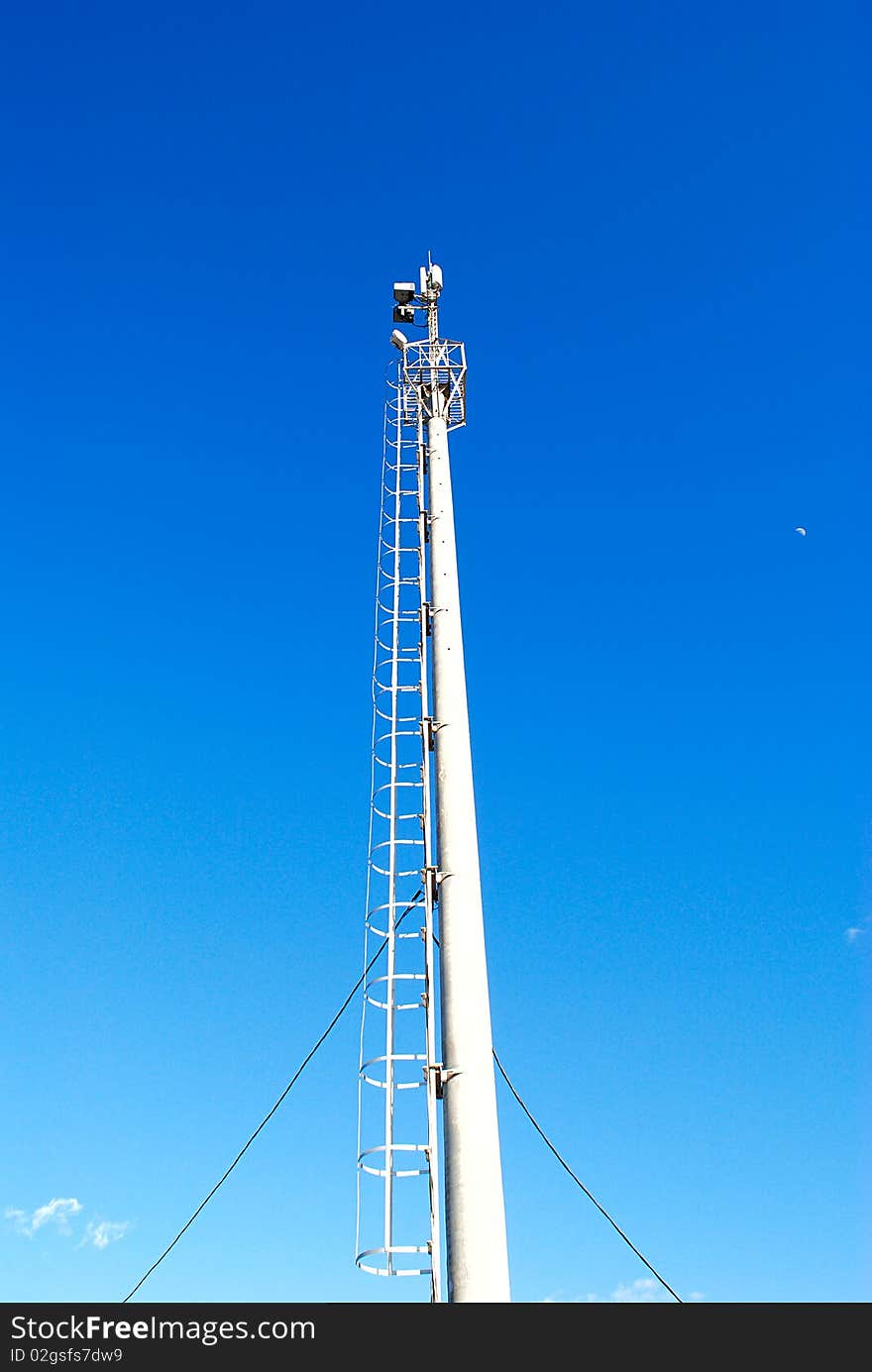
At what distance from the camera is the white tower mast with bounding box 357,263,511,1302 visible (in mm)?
16344

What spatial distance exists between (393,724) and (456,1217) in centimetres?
1014

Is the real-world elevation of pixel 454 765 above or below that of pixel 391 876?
above

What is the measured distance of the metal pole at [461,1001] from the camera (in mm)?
16203

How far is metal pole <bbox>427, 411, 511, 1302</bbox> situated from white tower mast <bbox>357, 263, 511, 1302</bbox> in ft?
0.06

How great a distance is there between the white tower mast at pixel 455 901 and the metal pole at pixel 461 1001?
0.02 m

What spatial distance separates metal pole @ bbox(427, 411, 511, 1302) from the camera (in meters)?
16.2

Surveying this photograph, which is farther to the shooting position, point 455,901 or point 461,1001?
point 455,901

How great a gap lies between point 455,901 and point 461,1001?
1981mm

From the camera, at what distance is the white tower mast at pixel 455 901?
16.3m

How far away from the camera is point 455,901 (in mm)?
19609
